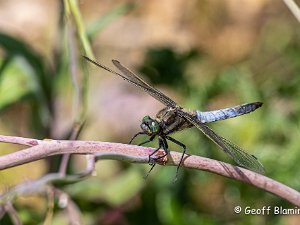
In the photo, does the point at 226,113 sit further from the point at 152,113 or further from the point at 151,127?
the point at 152,113

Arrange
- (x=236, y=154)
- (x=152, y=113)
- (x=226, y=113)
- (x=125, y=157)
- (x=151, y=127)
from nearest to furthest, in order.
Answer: (x=125, y=157) < (x=236, y=154) < (x=151, y=127) < (x=226, y=113) < (x=152, y=113)

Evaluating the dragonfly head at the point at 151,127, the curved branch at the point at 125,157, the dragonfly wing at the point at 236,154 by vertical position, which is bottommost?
the curved branch at the point at 125,157

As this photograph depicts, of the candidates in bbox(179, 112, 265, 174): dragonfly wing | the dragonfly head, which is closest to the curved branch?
bbox(179, 112, 265, 174): dragonfly wing

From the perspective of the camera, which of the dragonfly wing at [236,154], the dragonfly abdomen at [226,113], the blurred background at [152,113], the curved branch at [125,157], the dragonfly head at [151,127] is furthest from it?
the blurred background at [152,113]

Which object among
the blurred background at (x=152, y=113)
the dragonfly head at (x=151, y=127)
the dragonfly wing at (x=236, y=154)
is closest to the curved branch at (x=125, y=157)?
the dragonfly wing at (x=236, y=154)

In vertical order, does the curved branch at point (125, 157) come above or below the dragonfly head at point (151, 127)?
below

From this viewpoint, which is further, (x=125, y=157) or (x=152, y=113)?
(x=152, y=113)

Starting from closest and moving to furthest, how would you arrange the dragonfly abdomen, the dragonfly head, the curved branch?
the curved branch
the dragonfly head
the dragonfly abdomen

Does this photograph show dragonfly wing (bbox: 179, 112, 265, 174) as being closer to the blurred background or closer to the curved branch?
the curved branch

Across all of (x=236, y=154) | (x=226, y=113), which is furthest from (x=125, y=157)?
(x=226, y=113)

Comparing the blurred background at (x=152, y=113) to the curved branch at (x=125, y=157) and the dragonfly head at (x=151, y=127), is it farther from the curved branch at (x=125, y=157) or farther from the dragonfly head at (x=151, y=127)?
the curved branch at (x=125, y=157)
